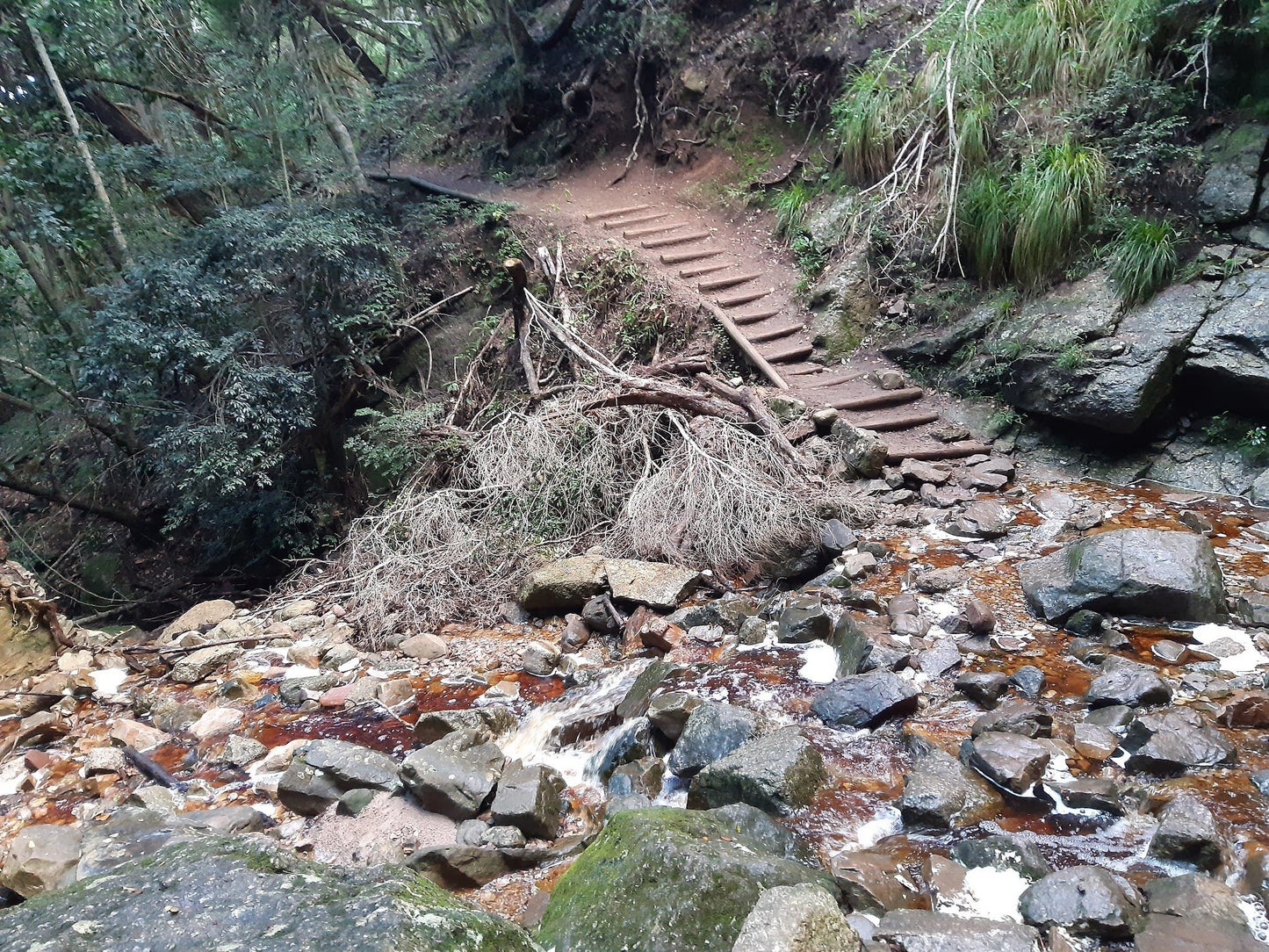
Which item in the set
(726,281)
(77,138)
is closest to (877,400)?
(726,281)

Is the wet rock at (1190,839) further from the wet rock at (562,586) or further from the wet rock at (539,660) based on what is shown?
the wet rock at (562,586)

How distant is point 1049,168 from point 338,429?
24.4 feet

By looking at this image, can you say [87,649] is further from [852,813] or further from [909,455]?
[909,455]

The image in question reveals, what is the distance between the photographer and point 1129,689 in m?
3.10

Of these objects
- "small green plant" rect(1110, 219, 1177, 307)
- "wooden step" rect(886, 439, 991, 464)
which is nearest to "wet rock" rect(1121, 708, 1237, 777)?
"wooden step" rect(886, 439, 991, 464)

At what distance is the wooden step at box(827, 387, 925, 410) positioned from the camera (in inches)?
265

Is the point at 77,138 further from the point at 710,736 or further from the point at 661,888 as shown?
the point at 661,888

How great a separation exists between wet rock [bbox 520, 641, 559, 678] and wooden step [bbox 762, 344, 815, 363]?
4.19 metres

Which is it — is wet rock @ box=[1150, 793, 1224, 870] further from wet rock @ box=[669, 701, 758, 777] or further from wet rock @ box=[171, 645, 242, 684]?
wet rock @ box=[171, 645, 242, 684]

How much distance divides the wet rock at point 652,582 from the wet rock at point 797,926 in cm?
280

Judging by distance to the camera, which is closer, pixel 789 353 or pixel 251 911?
pixel 251 911

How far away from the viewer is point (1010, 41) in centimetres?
714

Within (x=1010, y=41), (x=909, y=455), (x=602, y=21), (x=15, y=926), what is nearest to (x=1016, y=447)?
(x=909, y=455)

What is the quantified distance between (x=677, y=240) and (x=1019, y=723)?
26.2 feet
